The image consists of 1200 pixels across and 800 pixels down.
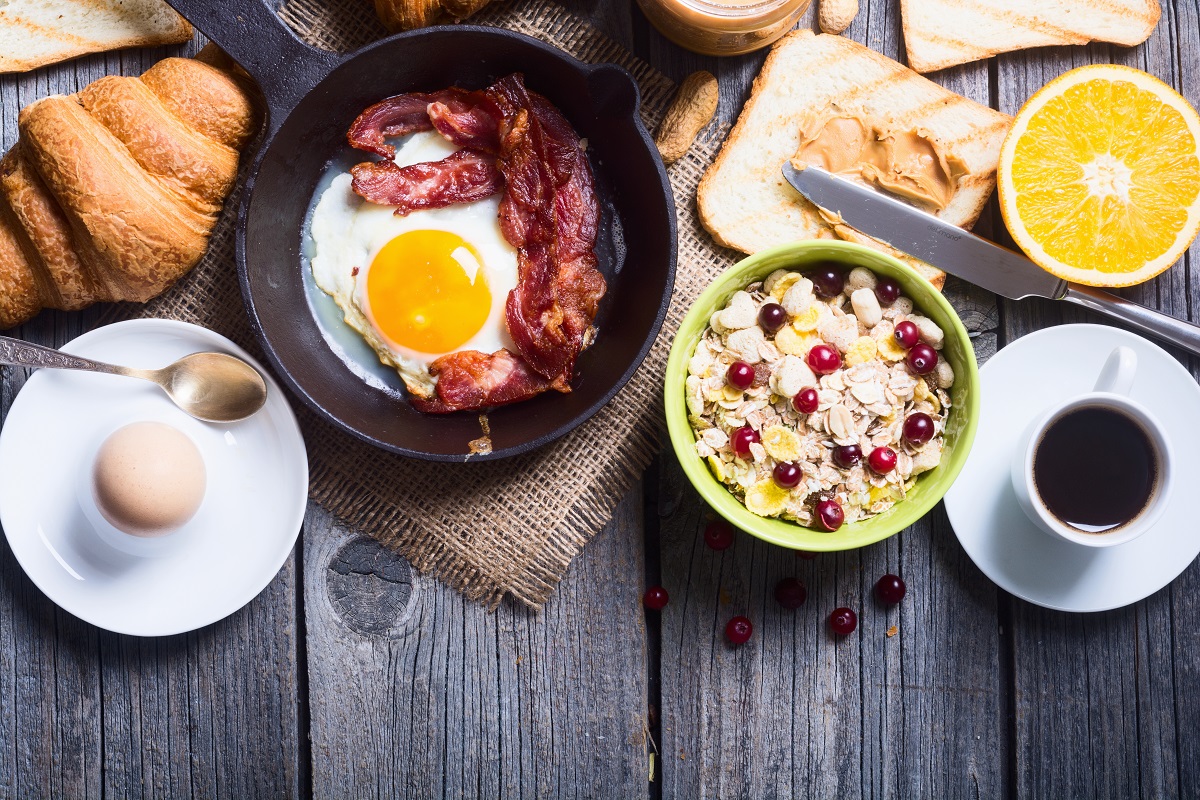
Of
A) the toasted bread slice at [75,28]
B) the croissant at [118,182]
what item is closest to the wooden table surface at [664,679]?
the croissant at [118,182]

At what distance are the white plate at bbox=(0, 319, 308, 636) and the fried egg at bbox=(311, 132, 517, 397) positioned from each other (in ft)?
0.95

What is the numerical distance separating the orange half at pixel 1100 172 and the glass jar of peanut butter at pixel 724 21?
2.03 feet

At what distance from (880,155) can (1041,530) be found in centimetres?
103

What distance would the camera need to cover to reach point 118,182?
1733 millimetres

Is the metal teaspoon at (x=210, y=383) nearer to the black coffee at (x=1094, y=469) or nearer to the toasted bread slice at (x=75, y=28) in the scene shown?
the toasted bread slice at (x=75, y=28)

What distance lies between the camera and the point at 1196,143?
1.86 meters

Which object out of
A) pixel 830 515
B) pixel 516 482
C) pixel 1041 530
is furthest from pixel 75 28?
pixel 1041 530

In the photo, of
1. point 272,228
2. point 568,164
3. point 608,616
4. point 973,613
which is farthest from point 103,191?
point 973,613

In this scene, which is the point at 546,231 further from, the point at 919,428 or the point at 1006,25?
the point at 1006,25

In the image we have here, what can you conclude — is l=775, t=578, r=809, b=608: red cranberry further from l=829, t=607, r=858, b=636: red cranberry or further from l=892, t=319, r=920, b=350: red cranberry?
l=892, t=319, r=920, b=350: red cranberry

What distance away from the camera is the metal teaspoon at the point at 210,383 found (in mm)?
1836

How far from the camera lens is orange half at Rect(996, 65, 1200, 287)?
6.10 ft

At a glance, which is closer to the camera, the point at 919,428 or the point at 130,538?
the point at 919,428

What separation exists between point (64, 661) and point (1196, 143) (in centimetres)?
310
